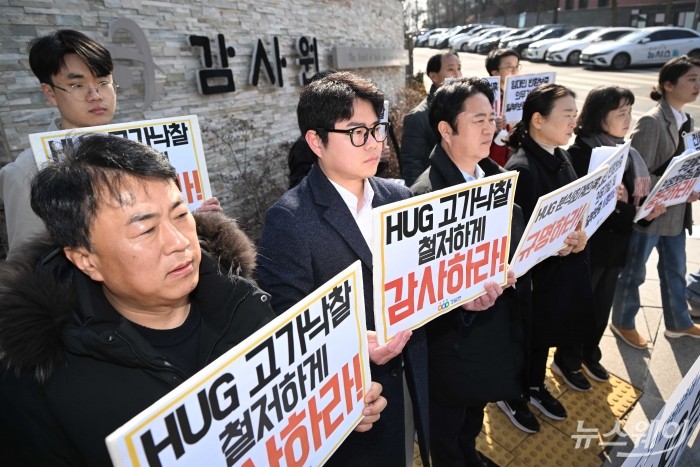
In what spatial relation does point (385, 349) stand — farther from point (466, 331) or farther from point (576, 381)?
point (576, 381)

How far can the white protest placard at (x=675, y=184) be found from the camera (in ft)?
8.91

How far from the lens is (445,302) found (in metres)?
1.75

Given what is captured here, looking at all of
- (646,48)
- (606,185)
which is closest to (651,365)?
(606,185)

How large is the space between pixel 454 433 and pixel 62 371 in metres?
1.89

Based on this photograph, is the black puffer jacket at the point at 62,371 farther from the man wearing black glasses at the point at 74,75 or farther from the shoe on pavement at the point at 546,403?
the shoe on pavement at the point at 546,403

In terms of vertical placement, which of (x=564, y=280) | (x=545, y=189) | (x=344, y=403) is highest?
(x=545, y=189)

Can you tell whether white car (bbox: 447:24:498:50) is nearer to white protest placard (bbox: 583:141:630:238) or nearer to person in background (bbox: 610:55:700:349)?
person in background (bbox: 610:55:700:349)

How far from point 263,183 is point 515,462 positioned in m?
4.49

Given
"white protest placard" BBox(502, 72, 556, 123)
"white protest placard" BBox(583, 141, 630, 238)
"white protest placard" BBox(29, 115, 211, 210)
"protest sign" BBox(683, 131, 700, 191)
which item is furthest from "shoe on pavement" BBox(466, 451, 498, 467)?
"white protest placard" BBox(502, 72, 556, 123)

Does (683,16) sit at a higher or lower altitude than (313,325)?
higher

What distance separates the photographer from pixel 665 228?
10.7 feet

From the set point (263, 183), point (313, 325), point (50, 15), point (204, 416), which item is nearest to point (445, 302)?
point (313, 325)

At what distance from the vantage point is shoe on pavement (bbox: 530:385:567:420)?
2.82 metres

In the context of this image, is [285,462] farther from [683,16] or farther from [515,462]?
[683,16]
